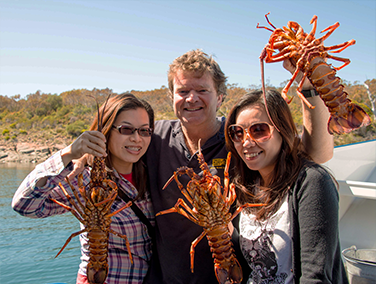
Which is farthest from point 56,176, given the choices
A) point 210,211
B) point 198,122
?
point 198,122

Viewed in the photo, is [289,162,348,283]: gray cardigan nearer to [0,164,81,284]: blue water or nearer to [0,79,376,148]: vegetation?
[0,164,81,284]: blue water

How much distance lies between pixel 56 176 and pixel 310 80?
2.31 metres

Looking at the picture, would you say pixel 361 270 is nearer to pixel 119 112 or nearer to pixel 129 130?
pixel 129 130

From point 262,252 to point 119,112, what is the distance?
1.99 metres

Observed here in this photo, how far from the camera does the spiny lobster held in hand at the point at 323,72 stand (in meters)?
1.93

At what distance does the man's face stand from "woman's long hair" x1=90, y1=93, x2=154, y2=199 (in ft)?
1.45

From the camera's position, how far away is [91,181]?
2582 millimetres

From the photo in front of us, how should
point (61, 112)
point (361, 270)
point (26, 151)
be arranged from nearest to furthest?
point (361, 270)
point (26, 151)
point (61, 112)

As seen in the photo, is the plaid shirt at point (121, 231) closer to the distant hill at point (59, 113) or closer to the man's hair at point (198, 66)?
the man's hair at point (198, 66)

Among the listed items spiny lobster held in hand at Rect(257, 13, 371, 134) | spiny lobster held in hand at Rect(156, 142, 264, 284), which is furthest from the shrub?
spiny lobster held in hand at Rect(257, 13, 371, 134)

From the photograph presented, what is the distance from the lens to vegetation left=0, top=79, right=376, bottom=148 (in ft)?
112

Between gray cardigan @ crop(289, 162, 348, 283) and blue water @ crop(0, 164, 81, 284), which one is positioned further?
blue water @ crop(0, 164, 81, 284)

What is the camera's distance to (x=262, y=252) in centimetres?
219

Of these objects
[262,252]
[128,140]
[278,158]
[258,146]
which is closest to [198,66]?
[128,140]
